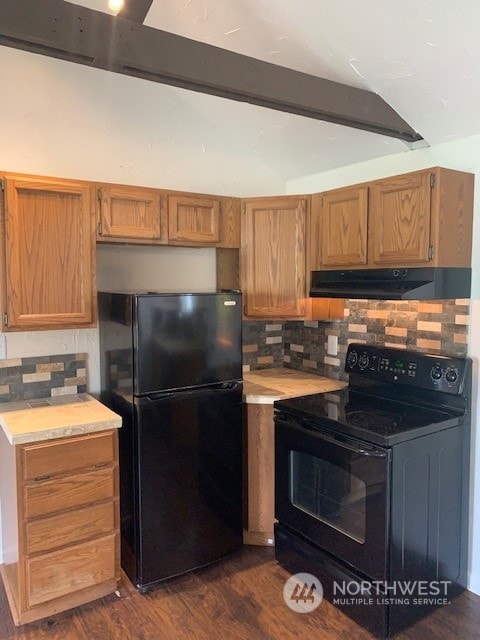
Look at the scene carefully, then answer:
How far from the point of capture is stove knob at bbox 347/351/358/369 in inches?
109

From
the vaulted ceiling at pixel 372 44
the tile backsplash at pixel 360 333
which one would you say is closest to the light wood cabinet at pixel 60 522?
the tile backsplash at pixel 360 333

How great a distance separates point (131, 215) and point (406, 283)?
1.44m

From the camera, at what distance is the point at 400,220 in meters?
2.29

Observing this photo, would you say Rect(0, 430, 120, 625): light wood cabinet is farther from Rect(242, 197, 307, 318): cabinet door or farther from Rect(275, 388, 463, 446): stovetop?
Rect(242, 197, 307, 318): cabinet door

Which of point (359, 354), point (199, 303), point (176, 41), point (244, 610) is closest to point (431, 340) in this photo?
point (359, 354)

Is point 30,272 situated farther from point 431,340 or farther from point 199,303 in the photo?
point 431,340

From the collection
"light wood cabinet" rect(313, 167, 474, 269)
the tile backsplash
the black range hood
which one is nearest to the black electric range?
the tile backsplash

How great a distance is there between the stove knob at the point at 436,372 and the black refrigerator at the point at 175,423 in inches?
38.3

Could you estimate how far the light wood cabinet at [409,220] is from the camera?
2156 mm

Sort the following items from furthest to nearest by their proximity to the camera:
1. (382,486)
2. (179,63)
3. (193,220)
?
(193,220) < (382,486) < (179,63)

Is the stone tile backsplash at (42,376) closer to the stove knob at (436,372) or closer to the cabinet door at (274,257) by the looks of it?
the cabinet door at (274,257)

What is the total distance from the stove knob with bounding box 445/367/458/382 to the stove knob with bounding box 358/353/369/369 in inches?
19.4

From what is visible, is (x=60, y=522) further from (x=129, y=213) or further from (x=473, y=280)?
(x=473, y=280)

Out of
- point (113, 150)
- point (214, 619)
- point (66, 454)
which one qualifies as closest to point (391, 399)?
point (214, 619)
